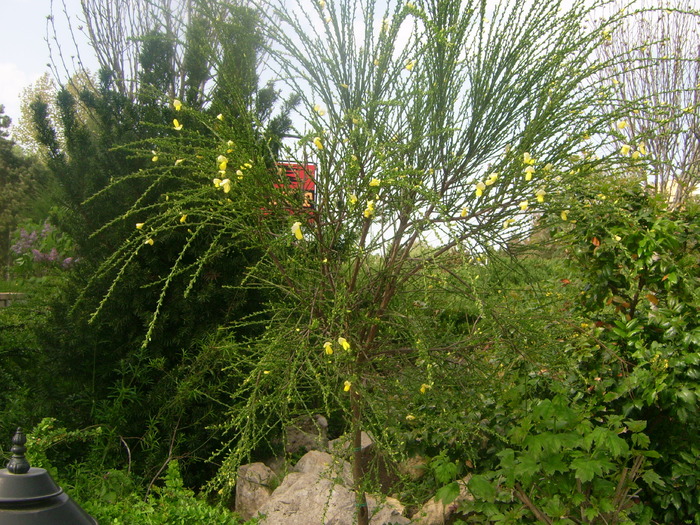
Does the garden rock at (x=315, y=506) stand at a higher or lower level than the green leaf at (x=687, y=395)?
lower

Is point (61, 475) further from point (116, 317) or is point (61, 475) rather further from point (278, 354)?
point (278, 354)

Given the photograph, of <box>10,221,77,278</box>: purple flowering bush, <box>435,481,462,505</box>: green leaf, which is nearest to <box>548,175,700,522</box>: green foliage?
<box>435,481,462,505</box>: green leaf

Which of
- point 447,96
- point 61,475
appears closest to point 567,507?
point 447,96

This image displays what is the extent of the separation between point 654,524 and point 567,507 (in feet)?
2.21

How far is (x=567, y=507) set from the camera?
2.70 metres

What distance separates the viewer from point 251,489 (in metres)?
3.59

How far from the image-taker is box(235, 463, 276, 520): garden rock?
354 centimetres

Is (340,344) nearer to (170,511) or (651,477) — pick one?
(170,511)

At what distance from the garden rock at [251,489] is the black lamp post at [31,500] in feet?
8.67

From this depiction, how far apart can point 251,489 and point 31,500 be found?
110 inches

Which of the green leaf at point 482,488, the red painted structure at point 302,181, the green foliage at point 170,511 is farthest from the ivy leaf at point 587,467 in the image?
the red painted structure at point 302,181

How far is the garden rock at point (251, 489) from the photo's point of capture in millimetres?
3543

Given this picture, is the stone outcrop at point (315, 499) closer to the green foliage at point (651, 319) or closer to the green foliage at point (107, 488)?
the green foliage at point (107, 488)

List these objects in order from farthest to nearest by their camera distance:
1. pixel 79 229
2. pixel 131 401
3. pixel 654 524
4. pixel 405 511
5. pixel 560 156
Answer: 1. pixel 79 229
2. pixel 131 401
3. pixel 405 511
4. pixel 654 524
5. pixel 560 156
